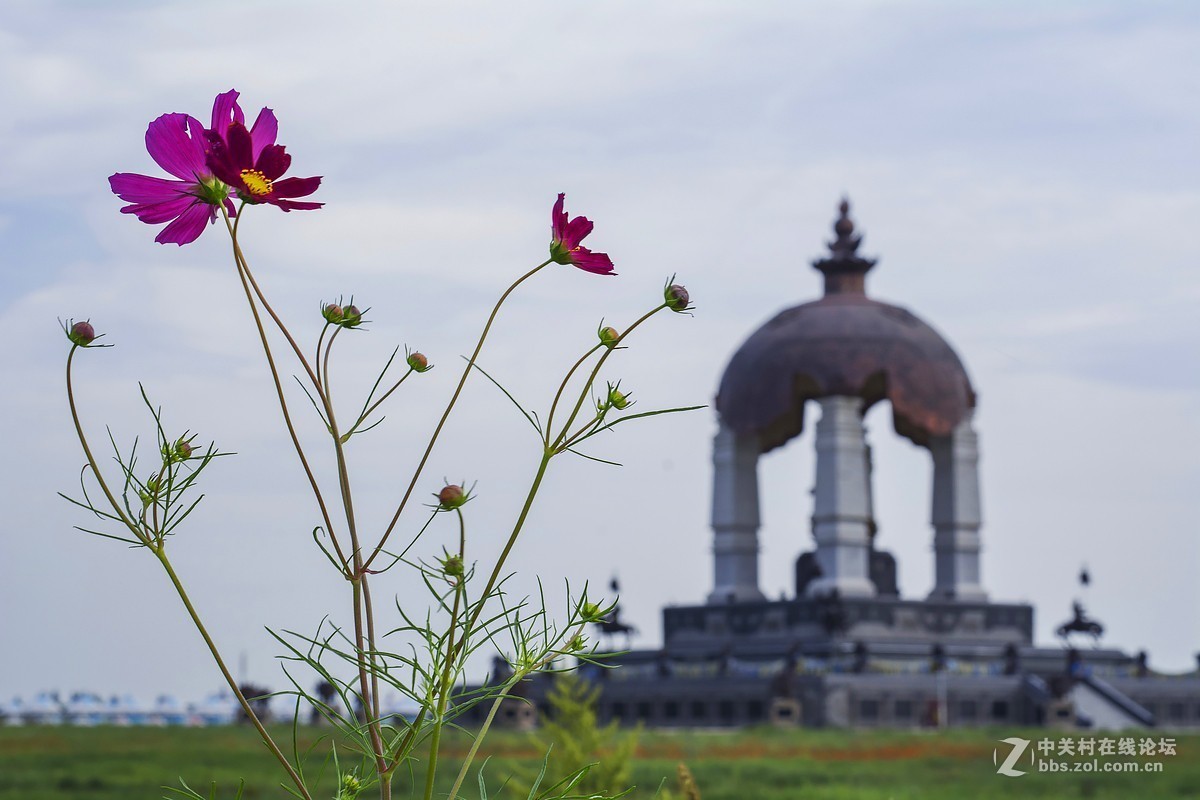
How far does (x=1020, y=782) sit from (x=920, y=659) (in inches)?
618

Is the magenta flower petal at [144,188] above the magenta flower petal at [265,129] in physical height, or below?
below

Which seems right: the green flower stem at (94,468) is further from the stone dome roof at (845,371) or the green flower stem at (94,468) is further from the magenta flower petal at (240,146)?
the stone dome roof at (845,371)

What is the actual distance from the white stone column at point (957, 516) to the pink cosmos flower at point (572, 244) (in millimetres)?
34357

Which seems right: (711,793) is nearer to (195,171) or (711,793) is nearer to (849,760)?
(849,760)

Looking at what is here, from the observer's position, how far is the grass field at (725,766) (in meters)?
16.6

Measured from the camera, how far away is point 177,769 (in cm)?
1881

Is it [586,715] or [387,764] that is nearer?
[387,764]

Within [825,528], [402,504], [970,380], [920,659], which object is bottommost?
[402,504]

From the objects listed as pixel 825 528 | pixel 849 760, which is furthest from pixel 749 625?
pixel 849 760

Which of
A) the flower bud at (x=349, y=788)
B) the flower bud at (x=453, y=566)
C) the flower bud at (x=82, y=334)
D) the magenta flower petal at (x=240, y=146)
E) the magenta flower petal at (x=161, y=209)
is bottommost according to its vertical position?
the flower bud at (x=349, y=788)

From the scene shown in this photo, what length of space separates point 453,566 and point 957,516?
1357 inches

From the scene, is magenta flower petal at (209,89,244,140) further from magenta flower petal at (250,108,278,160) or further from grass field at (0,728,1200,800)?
grass field at (0,728,1200,800)
